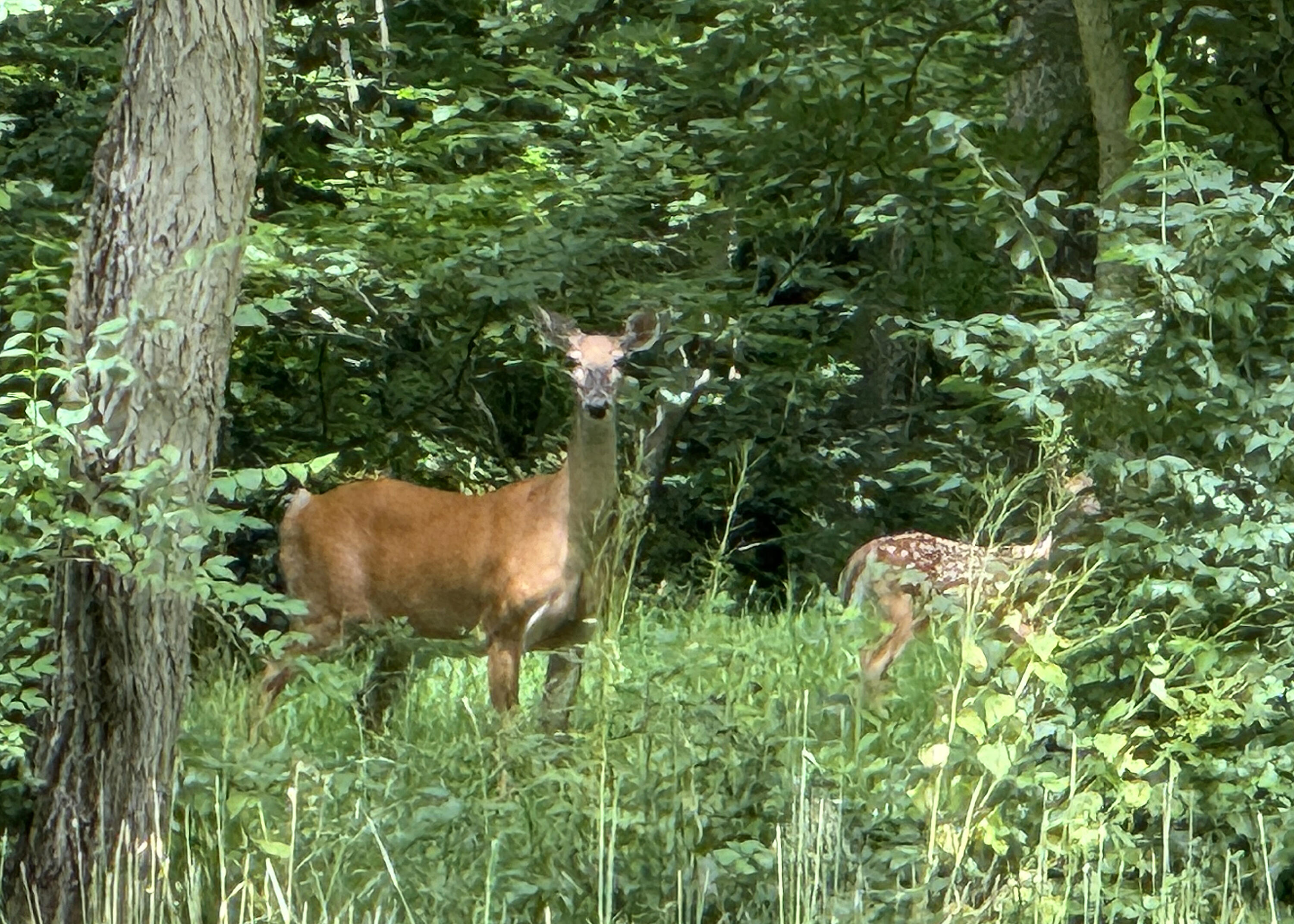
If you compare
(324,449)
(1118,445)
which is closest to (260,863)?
(1118,445)

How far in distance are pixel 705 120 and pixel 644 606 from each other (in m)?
2.62

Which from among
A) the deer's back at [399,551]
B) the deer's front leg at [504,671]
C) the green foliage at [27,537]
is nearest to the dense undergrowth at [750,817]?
the green foliage at [27,537]

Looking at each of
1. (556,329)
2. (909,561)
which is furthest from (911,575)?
(556,329)

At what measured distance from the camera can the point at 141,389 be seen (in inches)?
189

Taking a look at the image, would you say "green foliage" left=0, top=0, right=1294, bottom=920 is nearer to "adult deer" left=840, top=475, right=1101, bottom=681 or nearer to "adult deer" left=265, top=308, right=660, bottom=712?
"adult deer" left=840, top=475, right=1101, bottom=681

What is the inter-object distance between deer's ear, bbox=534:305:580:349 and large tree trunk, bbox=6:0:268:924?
3.52 meters

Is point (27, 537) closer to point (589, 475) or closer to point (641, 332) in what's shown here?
point (589, 475)

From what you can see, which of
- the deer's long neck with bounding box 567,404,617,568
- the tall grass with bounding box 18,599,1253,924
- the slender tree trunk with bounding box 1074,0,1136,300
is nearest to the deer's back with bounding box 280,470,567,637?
the deer's long neck with bounding box 567,404,617,568

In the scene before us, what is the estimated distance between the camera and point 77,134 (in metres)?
10.5

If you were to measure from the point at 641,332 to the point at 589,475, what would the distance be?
2.42 feet

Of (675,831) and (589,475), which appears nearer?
(675,831)

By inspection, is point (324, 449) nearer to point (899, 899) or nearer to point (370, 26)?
point (370, 26)

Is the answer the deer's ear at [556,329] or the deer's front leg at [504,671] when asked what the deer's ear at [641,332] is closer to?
the deer's ear at [556,329]

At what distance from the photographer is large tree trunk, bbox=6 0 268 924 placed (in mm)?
4789
